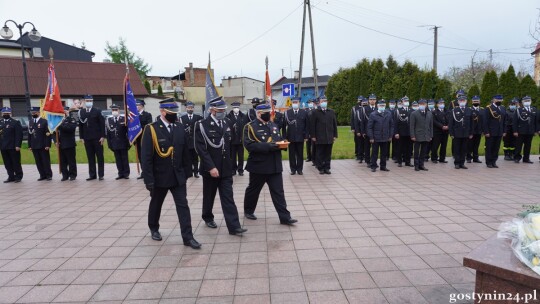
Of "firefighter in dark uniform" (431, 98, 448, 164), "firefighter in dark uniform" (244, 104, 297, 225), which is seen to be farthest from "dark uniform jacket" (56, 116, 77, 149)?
"firefighter in dark uniform" (431, 98, 448, 164)

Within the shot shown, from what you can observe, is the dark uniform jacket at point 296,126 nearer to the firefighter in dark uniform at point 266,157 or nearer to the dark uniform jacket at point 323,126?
the dark uniform jacket at point 323,126

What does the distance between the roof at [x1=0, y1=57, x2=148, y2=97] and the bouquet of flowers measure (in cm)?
3111

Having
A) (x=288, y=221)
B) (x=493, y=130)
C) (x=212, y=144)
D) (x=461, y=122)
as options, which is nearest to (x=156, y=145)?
(x=212, y=144)

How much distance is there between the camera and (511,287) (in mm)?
2291

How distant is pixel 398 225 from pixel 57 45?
1814 inches

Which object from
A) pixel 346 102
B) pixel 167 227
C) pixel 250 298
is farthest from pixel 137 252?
pixel 346 102

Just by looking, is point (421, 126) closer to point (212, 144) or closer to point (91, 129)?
point (212, 144)

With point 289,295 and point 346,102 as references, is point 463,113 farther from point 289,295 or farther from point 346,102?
point 346,102

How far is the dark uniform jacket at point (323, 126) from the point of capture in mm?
9781

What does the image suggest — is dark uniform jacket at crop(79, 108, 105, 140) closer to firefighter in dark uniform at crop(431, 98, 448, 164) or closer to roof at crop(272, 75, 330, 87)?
firefighter in dark uniform at crop(431, 98, 448, 164)

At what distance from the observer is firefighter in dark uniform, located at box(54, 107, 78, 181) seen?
371 inches

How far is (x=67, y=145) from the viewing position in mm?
9516

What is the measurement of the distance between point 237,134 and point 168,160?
4908mm

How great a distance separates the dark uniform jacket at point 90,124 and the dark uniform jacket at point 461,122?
9.73 meters
